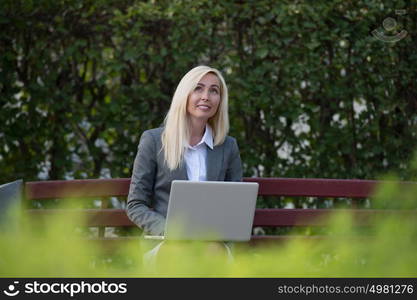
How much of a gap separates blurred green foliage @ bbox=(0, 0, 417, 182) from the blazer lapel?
1643 millimetres

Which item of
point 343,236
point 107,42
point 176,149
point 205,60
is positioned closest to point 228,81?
point 205,60

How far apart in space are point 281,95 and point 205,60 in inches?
23.7

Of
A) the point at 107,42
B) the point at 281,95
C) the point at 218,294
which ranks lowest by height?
the point at 218,294

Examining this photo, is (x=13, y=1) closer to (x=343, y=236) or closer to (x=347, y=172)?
(x=347, y=172)

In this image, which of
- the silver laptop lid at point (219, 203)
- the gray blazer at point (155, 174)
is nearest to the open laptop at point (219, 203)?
the silver laptop lid at point (219, 203)

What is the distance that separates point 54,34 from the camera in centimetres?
554

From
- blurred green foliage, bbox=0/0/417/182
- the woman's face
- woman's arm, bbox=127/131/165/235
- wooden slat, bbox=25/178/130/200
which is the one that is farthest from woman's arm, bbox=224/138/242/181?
blurred green foliage, bbox=0/0/417/182

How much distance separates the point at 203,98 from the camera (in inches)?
148

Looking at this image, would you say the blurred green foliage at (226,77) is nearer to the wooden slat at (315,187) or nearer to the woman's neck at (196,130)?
the wooden slat at (315,187)

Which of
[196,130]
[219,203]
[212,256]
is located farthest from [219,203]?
[212,256]

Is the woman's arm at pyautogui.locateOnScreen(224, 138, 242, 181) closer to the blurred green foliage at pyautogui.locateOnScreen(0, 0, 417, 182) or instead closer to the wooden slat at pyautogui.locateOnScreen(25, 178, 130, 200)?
the wooden slat at pyautogui.locateOnScreen(25, 178, 130, 200)

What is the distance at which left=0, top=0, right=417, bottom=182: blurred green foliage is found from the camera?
17.8 feet

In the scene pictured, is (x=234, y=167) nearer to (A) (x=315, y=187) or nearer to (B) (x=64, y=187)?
(A) (x=315, y=187)

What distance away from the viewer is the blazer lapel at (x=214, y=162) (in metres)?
3.77
